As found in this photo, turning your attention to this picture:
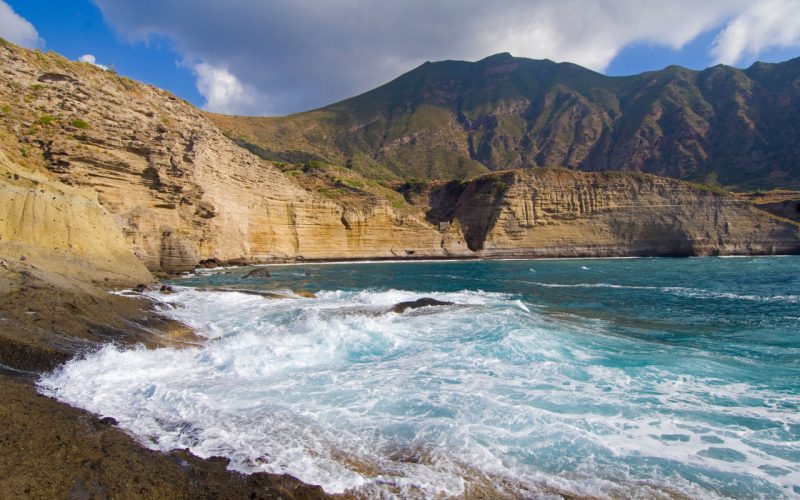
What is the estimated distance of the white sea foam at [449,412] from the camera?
5.26 meters

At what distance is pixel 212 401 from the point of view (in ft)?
23.7

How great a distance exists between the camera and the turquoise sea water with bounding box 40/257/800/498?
5.29m

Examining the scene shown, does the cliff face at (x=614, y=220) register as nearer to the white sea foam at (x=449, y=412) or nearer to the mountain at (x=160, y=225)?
the mountain at (x=160, y=225)

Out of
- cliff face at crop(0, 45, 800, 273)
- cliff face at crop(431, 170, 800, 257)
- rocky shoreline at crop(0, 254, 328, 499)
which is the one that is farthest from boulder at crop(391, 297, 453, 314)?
cliff face at crop(431, 170, 800, 257)

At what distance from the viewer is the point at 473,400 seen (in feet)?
25.1

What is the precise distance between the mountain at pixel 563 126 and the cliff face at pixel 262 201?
41449 millimetres

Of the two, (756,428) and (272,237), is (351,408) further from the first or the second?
(272,237)

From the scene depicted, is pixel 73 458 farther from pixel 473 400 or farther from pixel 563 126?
pixel 563 126

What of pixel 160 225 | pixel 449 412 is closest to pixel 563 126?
pixel 160 225

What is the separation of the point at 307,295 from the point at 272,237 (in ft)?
95.9

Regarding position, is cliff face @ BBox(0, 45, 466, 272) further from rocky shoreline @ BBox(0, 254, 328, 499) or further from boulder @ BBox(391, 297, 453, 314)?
rocky shoreline @ BBox(0, 254, 328, 499)

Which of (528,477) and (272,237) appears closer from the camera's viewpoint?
(528,477)

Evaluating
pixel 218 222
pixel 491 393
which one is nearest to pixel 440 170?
pixel 218 222

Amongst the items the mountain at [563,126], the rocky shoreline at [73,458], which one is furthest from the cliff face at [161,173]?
the mountain at [563,126]
